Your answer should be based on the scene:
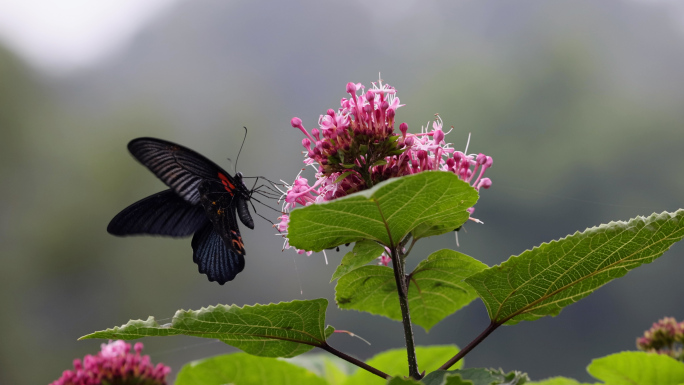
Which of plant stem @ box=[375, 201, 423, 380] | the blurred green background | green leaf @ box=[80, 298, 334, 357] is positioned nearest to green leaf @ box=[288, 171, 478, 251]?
plant stem @ box=[375, 201, 423, 380]

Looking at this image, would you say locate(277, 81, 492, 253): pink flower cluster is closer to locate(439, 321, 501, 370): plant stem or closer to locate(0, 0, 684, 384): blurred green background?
locate(439, 321, 501, 370): plant stem

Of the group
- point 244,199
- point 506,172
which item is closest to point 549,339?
point 506,172

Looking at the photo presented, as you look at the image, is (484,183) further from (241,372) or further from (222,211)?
(222,211)

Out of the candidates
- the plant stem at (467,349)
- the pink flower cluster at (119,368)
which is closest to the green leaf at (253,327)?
the plant stem at (467,349)

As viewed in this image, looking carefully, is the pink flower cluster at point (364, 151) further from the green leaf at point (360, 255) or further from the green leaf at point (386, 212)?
the green leaf at point (386, 212)

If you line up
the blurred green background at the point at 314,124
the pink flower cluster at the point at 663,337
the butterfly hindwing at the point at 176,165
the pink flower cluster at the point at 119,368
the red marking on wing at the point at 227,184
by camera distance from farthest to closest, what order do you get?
1. the blurred green background at the point at 314,124
2. the pink flower cluster at the point at 663,337
3. the pink flower cluster at the point at 119,368
4. the red marking on wing at the point at 227,184
5. the butterfly hindwing at the point at 176,165

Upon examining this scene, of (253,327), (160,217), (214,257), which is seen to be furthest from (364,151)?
(214,257)

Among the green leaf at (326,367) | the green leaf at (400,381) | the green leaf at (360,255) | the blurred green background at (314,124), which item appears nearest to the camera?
the green leaf at (400,381)
